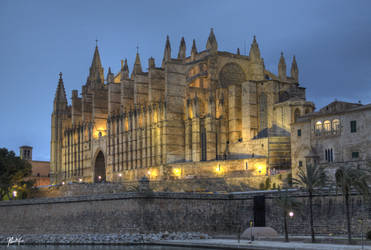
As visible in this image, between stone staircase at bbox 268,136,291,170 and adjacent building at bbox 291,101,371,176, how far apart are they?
6570 mm

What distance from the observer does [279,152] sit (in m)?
61.3

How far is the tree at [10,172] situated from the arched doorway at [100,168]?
18.1 m

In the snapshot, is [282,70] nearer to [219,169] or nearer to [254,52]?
[254,52]

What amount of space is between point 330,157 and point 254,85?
20.8 m

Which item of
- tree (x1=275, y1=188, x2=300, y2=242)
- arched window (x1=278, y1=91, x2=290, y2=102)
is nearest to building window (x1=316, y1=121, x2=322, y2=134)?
tree (x1=275, y1=188, x2=300, y2=242)

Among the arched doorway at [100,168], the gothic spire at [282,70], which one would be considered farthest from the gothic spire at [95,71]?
the gothic spire at [282,70]

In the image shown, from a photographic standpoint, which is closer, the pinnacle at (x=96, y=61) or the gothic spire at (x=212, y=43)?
the gothic spire at (x=212, y=43)

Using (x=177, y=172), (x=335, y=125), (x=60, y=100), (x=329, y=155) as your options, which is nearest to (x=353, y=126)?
(x=335, y=125)

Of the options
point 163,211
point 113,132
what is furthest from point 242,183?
point 113,132

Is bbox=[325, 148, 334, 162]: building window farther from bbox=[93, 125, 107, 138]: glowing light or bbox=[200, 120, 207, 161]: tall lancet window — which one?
bbox=[93, 125, 107, 138]: glowing light

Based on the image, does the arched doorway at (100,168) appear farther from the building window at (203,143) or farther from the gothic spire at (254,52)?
the gothic spire at (254,52)

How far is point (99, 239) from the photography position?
44750 mm

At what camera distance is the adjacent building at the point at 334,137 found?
48.1 meters

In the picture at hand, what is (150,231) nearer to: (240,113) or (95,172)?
(240,113)
